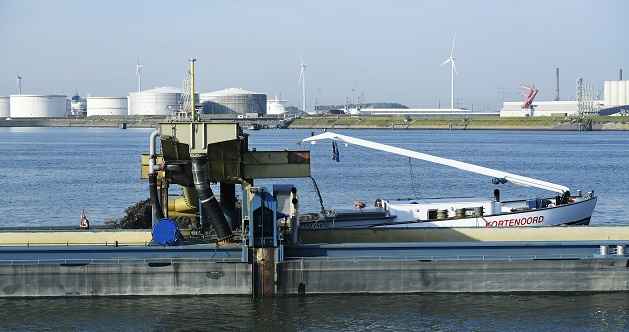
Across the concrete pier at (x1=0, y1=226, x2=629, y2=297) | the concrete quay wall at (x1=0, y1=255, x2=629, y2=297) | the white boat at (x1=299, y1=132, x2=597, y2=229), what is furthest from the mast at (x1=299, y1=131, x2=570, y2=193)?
the concrete quay wall at (x1=0, y1=255, x2=629, y2=297)

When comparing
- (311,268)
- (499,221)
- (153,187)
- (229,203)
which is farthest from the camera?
(499,221)

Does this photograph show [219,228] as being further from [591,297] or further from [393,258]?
[591,297]

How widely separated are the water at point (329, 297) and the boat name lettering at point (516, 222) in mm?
6096

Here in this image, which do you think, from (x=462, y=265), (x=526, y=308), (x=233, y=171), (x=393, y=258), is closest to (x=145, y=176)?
(x=233, y=171)

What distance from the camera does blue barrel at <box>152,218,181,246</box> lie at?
2433 centimetres

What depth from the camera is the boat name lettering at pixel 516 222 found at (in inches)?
1221

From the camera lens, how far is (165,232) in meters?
24.4

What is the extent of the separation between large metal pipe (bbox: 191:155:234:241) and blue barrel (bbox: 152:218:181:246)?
1.13 metres

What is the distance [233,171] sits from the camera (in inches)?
990

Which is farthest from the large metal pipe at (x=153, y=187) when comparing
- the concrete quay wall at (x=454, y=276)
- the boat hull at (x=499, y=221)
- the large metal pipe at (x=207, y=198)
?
the boat hull at (x=499, y=221)

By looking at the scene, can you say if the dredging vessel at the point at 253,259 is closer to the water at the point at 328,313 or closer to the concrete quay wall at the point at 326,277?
the concrete quay wall at the point at 326,277

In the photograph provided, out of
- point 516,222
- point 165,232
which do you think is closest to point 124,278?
point 165,232

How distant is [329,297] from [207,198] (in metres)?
4.68

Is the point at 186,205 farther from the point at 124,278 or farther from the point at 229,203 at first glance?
the point at 124,278
